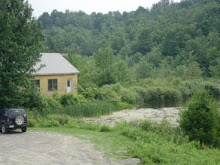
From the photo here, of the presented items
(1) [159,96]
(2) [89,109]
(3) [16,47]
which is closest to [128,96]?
(1) [159,96]

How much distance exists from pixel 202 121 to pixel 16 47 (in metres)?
14.5

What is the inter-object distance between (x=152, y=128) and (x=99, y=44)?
370 feet

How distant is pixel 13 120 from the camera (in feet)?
74.8

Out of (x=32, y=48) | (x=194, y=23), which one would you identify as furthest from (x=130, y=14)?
(x=32, y=48)

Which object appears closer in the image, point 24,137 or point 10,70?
point 24,137

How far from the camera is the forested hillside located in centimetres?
6309

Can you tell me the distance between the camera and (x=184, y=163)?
14102mm

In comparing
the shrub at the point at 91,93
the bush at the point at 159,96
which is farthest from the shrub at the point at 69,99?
the bush at the point at 159,96

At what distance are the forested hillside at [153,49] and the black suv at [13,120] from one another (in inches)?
807

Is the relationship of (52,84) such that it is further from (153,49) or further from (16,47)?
(153,49)

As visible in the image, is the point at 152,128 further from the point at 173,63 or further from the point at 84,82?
the point at 173,63

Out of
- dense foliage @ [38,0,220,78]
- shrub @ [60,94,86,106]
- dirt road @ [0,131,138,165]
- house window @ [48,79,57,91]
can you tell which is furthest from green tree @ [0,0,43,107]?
dense foliage @ [38,0,220,78]

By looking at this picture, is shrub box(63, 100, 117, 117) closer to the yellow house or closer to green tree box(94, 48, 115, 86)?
the yellow house

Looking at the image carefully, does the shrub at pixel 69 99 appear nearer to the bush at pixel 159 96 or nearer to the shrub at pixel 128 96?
the shrub at pixel 128 96
